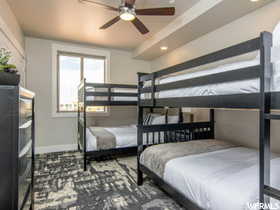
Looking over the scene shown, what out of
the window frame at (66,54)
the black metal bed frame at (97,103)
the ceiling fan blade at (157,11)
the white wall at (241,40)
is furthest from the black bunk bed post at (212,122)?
the window frame at (66,54)

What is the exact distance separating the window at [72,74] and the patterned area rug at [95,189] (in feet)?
5.15

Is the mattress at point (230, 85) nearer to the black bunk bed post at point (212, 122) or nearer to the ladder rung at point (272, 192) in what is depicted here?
the ladder rung at point (272, 192)

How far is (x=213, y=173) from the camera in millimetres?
1405

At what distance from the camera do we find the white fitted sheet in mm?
1093

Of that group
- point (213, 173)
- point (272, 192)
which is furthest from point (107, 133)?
point (272, 192)

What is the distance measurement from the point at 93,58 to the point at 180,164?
145 inches

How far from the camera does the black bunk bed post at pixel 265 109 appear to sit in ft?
3.05

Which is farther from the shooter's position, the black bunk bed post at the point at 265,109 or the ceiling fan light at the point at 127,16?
the ceiling fan light at the point at 127,16

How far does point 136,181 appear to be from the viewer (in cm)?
238

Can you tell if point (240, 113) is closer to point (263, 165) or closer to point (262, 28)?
point (262, 28)

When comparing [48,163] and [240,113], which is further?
[48,163]

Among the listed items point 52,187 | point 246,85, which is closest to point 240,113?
point 246,85

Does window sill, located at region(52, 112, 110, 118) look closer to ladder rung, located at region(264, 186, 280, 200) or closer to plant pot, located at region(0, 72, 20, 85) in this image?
plant pot, located at region(0, 72, 20, 85)

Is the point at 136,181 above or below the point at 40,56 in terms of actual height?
below
